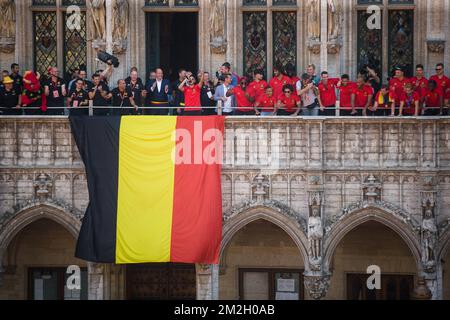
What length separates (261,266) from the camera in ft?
142

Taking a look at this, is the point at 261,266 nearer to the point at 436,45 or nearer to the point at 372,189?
the point at 372,189

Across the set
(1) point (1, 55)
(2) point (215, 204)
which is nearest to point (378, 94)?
(2) point (215, 204)

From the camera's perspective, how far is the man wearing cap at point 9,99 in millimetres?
40500

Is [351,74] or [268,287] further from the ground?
[351,74]

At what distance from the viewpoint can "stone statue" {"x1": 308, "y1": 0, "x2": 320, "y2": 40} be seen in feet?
136

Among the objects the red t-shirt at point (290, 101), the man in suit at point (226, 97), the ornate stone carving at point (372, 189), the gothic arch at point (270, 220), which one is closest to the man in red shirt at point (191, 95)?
the man in suit at point (226, 97)

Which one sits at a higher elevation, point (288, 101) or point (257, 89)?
point (257, 89)

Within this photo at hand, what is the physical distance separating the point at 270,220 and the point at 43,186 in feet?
19.1

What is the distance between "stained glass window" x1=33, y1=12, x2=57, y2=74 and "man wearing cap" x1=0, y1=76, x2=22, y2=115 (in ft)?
9.16

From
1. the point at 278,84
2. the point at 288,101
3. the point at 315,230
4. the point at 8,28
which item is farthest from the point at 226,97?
the point at 8,28

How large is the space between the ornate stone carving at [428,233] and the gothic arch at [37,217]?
8.70 m

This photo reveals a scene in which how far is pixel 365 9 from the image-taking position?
42219 millimetres

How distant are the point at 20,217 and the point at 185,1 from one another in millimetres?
7510

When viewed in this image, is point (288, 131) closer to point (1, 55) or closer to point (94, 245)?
point (94, 245)
